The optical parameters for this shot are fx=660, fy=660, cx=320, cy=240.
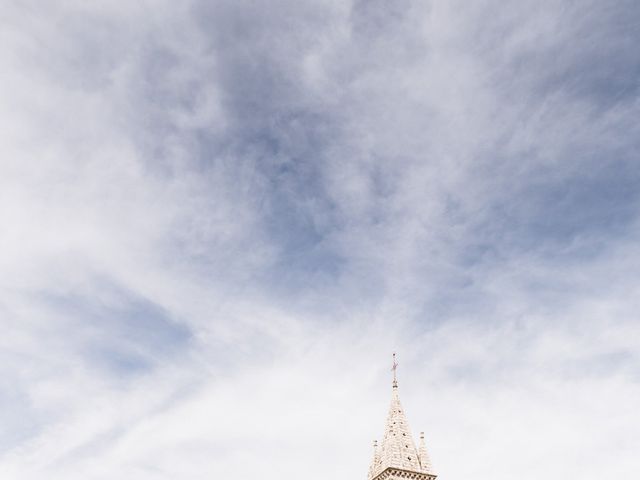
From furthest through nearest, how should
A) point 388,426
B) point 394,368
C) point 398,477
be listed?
point 394,368 → point 388,426 → point 398,477

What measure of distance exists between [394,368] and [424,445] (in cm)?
921

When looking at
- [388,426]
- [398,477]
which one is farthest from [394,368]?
[398,477]

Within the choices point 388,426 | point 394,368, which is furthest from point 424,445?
point 394,368

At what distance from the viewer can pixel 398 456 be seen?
64000 millimetres

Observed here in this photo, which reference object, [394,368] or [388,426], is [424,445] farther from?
[394,368]

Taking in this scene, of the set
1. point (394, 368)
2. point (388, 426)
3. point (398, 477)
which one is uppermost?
point (394, 368)

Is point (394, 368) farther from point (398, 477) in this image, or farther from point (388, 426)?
point (398, 477)

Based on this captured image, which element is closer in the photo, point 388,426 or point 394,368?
point 388,426

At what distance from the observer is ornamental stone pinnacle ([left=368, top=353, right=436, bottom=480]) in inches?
2477

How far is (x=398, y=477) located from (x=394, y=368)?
42.6 ft

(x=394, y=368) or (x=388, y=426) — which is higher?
(x=394, y=368)

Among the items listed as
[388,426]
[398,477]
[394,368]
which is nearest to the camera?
[398,477]

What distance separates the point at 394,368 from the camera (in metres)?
72.4

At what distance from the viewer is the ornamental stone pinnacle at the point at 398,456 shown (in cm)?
6291
